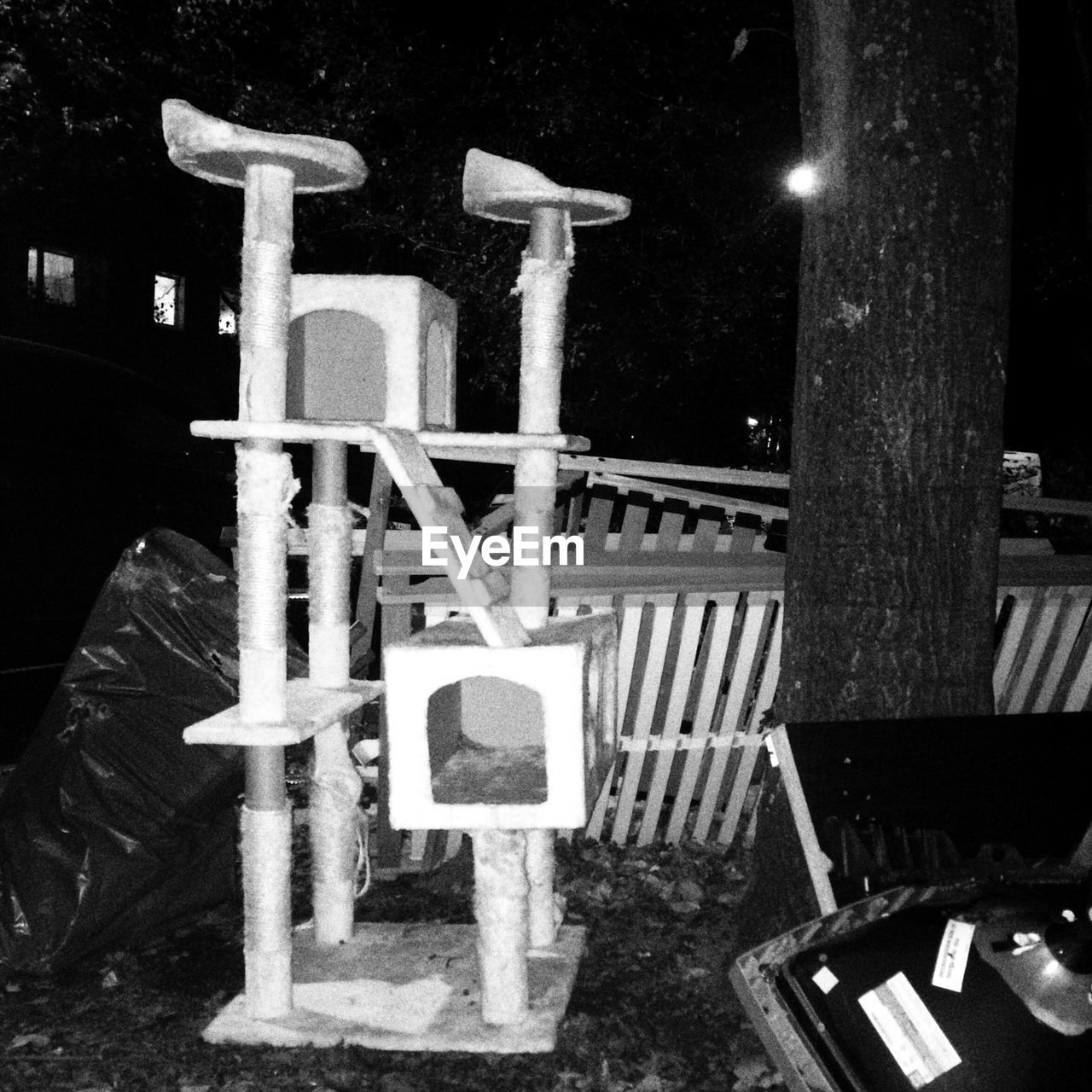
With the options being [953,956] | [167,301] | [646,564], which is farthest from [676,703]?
[167,301]

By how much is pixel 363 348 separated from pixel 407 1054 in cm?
172

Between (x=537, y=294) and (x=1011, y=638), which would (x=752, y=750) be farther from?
(x=537, y=294)

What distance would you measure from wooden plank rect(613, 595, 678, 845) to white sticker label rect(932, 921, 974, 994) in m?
2.20

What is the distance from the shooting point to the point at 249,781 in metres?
2.60

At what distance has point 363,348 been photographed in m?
2.70

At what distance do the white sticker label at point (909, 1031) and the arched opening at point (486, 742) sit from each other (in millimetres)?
977

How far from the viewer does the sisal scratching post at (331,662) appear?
2.82 m

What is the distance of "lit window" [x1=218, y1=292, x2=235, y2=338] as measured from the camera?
1989 centimetres

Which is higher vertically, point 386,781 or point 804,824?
point 804,824

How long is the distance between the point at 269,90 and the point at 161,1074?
35.2ft

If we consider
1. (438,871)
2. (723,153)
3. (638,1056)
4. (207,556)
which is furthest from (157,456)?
(723,153)

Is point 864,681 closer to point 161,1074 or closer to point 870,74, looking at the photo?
point 870,74

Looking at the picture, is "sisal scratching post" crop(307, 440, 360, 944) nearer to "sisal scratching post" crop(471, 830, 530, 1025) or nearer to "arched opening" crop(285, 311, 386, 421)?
"arched opening" crop(285, 311, 386, 421)

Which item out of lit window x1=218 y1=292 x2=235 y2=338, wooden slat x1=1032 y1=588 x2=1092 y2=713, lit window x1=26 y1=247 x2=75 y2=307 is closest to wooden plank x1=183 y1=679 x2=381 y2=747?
wooden slat x1=1032 y1=588 x2=1092 y2=713
